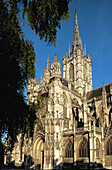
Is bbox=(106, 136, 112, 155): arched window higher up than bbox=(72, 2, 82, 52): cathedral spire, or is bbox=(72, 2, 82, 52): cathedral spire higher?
bbox=(72, 2, 82, 52): cathedral spire

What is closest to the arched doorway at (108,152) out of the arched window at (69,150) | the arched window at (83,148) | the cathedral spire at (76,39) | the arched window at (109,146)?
the arched window at (109,146)

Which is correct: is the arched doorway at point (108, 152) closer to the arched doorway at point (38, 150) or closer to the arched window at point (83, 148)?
the arched window at point (83, 148)

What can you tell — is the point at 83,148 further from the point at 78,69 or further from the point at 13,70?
the point at 78,69

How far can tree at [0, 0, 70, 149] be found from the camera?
24.2ft

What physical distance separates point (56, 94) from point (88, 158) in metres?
9.58

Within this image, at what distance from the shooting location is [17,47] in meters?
8.12

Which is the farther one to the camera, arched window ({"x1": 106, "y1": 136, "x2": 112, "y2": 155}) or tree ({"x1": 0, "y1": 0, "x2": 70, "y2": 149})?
arched window ({"x1": 106, "y1": 136, "x2": 112, "y2": 155})

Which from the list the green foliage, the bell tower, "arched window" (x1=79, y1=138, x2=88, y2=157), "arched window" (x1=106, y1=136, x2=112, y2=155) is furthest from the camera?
the bell tower

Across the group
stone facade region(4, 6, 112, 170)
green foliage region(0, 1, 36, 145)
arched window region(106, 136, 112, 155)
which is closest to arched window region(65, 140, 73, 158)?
stone facade region(4, 6, 112, 170)

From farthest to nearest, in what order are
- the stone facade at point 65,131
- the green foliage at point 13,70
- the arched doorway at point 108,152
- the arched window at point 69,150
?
the arched window at point 69,150, the stone facade at point 65,131, the arched doorway at point 108,152, the green foliage at point 13,70

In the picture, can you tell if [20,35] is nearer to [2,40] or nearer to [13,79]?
[2,40]

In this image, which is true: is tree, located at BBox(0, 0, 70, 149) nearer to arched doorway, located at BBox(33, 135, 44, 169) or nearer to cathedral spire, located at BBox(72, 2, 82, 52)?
arched doorway, located at BBox(33, 135, 44, 169)

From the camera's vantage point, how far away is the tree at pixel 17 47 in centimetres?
736

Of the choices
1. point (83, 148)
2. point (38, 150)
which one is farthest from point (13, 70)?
point (38, 150)
